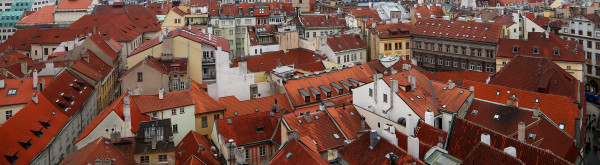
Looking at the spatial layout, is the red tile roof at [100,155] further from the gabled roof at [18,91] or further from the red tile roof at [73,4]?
the red tile roof at [73,4]

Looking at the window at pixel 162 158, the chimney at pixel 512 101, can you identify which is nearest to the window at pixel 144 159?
the window at pixel 162 158

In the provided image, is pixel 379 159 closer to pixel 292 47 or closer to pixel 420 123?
pixel 420 123

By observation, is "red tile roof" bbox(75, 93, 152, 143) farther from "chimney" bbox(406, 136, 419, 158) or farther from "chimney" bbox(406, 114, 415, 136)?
"chimney" bbox(406, 136, 419, 158)

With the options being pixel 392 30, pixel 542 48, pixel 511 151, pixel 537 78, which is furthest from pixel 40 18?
pixel 511 151

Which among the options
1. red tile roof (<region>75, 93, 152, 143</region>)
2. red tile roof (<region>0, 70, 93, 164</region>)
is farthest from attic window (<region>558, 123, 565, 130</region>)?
red tile roof (<region>0, 70, 93, 164</region>)

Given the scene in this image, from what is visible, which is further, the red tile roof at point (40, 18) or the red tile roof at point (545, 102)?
the red tile roof at point (40, 18)

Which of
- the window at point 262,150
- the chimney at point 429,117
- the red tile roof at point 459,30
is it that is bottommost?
the window at point 262,150

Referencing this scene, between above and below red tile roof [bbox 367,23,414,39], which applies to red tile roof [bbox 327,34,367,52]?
below

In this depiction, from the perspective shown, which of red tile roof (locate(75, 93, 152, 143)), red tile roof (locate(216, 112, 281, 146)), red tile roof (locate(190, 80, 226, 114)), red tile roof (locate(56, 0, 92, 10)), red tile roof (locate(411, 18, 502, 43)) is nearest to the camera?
red tile roof (locate(216, 112, 281, 146))
